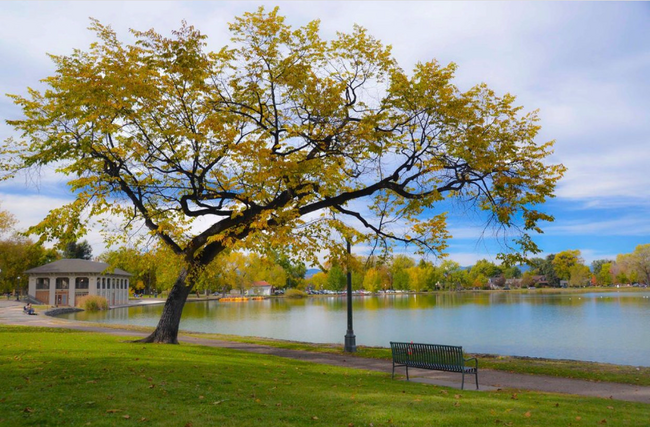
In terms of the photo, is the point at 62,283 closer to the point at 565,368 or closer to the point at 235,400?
the point at 565,368

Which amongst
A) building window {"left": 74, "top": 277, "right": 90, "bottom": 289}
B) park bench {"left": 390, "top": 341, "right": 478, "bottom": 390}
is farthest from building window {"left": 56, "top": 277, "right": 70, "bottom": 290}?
park bench {"left": 390, "top": 341, "right": 478, "bottom": 390}

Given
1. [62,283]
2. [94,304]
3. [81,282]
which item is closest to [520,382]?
[94,304]

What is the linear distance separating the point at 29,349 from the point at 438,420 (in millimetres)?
10674

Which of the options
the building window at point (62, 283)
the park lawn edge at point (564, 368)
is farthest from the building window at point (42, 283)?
the park lawn edge at point (564, 368)

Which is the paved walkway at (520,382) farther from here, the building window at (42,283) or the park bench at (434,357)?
the building window at (42,283)

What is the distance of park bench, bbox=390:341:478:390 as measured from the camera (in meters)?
10.9

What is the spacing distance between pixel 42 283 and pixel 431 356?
68.8 m

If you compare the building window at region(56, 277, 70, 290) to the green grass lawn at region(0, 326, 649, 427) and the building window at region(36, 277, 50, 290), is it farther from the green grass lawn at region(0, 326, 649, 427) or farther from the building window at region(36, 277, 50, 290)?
the green grass lawn at region(0, 326, 649, 427)

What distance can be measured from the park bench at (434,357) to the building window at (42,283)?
67.0m

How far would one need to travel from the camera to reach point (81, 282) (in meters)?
66.8

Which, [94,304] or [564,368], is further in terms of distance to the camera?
[94,304]

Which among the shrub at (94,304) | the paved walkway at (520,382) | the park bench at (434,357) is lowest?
the shrub at (94,304)

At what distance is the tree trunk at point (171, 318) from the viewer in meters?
16.1

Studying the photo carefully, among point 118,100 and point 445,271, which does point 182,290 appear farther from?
point 445,271
